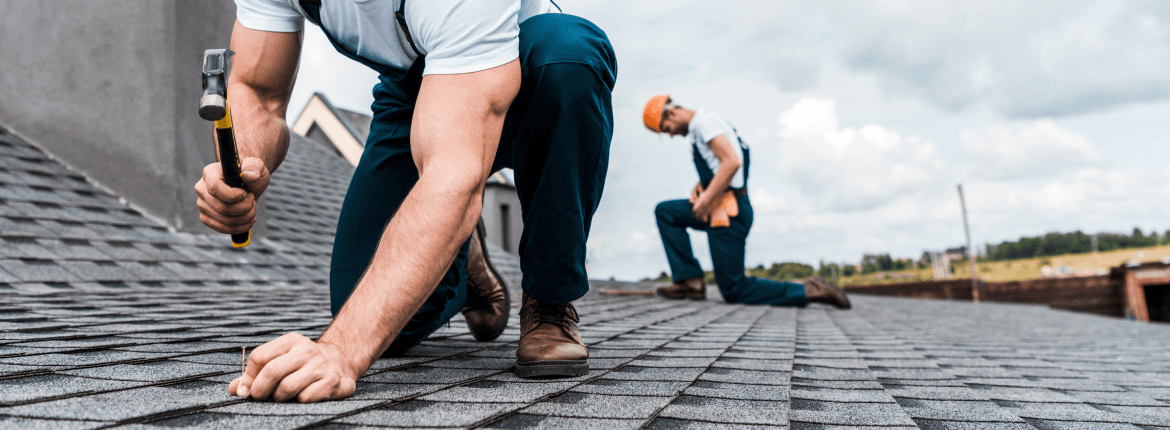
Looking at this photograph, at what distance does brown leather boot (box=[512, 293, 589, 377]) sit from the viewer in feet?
3.97

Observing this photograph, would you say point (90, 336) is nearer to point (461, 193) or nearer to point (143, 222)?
point (461, 193)

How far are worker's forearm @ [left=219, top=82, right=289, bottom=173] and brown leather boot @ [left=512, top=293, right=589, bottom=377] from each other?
24.9 inches

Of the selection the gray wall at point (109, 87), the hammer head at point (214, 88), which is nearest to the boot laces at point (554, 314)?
the hammer head at point (214, 88)

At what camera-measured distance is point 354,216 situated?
165 cm

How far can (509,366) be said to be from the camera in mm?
1338

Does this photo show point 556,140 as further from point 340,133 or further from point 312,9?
point 340,133

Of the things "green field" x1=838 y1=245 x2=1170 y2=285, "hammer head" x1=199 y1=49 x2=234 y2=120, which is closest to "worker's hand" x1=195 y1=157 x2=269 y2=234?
"hammer head" x1=199 y1=49 x2=234 y2=120

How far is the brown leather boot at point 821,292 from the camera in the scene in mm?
4426

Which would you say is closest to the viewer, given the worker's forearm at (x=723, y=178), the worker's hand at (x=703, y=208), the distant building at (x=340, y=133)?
the worker's forearm at (x=723, y=178)

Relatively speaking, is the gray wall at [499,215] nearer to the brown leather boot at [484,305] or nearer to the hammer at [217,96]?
the brown leather boot at [484,305]

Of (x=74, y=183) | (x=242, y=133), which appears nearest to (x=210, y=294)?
(x=74, y=183)

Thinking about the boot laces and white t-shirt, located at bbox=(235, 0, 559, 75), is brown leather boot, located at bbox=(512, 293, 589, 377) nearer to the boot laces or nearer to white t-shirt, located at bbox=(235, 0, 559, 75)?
the boot laces

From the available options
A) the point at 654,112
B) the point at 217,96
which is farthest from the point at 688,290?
the point at 217,96

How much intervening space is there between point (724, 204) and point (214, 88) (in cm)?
384
